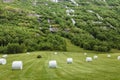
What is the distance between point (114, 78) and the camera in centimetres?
2942

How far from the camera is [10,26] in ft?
647

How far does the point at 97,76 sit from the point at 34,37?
149 metres

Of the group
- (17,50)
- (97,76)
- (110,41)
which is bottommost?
(110,41)

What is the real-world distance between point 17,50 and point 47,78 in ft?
301

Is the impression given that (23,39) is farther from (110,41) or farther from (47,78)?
(47,78)

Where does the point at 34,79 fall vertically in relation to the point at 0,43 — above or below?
above

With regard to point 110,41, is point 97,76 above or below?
above

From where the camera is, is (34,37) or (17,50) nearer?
(17,50)

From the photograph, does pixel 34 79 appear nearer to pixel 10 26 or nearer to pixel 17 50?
pixel 17 50

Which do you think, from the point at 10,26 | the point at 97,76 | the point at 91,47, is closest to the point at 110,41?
the point at 91,47

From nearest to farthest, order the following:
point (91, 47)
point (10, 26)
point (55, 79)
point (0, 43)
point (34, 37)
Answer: point (55, 79) → point (0, 43) → point (91, 47) → point (34, 37) → point (10, 26)

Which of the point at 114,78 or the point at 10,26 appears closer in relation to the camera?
the point at 114,78

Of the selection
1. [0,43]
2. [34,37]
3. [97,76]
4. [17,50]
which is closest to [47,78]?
[97,76]

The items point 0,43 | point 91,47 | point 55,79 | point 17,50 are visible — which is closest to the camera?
point 55,79
